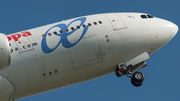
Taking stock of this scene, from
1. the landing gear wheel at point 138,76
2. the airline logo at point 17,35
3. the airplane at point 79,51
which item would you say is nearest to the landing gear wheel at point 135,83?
the airplane at point 79,51

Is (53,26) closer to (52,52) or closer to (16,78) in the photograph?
(52,52)

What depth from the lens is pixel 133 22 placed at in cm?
3900

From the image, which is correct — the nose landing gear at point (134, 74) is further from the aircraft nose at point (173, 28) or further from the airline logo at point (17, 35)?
the airline logo at point (17, 35)

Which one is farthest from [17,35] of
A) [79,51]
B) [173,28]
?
[173,28]

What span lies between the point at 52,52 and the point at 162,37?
12.2m

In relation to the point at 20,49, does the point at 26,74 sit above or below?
below

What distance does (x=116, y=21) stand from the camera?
38.6 m

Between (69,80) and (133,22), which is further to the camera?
(133,22)

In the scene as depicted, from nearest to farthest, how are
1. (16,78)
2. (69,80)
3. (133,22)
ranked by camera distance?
(16,78), (69,80), (133,22)

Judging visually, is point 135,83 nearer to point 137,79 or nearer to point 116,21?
point 137,79

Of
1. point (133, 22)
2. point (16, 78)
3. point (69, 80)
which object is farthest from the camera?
point (133, 22)

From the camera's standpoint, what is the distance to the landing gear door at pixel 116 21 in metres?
38.0

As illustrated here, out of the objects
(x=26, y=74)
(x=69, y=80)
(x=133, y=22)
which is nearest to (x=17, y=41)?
(x=26, y=74)

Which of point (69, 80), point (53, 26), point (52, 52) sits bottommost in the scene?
point (69, 80)
